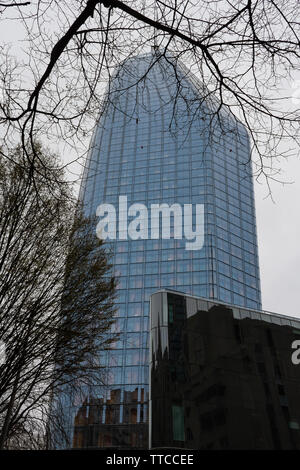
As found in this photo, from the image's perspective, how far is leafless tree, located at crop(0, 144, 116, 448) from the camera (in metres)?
9.83

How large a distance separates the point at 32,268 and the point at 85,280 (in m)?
1.71

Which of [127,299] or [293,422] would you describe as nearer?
[293,422]

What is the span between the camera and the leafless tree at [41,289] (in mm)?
9828

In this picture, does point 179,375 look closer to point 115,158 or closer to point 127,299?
point 127,299

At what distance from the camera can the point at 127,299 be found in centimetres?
7950

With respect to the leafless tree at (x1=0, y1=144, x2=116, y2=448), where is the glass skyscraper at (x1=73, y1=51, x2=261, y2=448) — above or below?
→ above

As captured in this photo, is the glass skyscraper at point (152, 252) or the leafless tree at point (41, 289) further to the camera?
the glass skyscraper at point (152, 252)

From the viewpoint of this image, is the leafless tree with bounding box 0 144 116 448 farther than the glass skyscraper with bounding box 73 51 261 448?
No

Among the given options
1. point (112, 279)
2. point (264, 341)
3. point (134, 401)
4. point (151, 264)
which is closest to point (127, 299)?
point (151, 264)

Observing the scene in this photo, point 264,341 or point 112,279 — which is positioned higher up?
point 264,341

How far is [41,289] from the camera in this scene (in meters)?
Answer: 10.5

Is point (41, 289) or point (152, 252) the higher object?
point (152, 252)

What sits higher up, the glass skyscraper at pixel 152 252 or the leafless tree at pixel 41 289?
the glass skyscraper at pixel 152 252

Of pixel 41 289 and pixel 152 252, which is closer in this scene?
pixel 41 289
